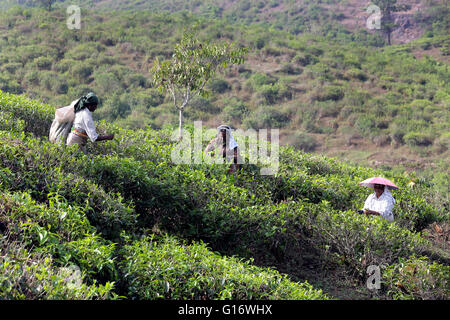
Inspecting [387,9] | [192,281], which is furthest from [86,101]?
[387,9]

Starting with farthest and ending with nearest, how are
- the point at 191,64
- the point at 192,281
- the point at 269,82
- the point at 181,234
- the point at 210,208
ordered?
the point at 269,82, the point at 191,64, the point at 181,234, the point at 210,208, the point at 192,281

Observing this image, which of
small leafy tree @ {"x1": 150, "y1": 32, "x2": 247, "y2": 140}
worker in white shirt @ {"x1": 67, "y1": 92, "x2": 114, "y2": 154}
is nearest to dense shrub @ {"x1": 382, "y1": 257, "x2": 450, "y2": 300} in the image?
worker in white shirt @ {"x1": 67, "y1": 92, "x2": 114, "y2": 154}

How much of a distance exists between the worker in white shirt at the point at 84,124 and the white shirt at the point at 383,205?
3.51 metres

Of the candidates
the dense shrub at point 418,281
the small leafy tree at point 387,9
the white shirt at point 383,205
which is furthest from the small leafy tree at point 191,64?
the small leafy tree at point 387,9

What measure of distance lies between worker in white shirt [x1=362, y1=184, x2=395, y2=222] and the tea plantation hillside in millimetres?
416

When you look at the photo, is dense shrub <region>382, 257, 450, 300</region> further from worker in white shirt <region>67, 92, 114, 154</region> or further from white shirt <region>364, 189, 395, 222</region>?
worker in white shirt <region>67, 92, 114, 154</region>

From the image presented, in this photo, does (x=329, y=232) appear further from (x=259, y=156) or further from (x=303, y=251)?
(x=259, y=156)

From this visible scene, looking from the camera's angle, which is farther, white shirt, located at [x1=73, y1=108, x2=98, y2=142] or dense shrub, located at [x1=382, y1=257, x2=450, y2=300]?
white shirt, located at [x1=73, y1=108, x2=98, y2=142]

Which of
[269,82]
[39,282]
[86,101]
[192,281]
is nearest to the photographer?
[39,282]

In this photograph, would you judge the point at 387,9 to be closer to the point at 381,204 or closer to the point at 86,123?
the point at 381,204

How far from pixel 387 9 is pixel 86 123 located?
146ft

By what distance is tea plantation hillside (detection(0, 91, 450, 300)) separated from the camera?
3395mm

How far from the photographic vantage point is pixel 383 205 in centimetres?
590
